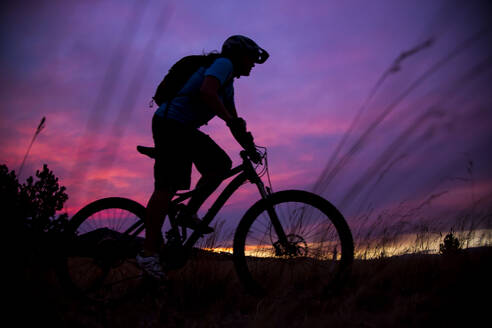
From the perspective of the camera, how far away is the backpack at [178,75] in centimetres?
299

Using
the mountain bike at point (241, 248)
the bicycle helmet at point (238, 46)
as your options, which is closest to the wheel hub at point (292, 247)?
the mountain bike at point (241, 248)

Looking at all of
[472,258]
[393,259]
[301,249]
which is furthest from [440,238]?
[301,249]

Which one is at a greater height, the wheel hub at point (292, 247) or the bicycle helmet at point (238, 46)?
the bicycle helmet at point (238, 46)

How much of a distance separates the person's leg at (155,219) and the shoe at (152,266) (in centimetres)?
4

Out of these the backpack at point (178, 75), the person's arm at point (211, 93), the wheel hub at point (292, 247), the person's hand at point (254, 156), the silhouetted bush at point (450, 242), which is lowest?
the wheel hub at point (292, 247)

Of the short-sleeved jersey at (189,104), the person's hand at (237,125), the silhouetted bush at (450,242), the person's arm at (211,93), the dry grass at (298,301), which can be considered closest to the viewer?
the dry grass at (298,301)

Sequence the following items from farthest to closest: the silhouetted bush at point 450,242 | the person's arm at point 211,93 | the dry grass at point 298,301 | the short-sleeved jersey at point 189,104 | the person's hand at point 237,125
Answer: the silhouetted bush at point 450,242
the short-sleeved jersey at point 189,104
the person's hand at point 237,125
the person's arm at point 211,93
the dry grass at point 298,301

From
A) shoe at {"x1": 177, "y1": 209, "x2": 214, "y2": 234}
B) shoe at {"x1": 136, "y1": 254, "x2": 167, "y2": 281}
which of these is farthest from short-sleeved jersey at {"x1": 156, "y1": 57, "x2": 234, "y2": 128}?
shoe at {"x1": 136, "y1": 254, "x2": 167, "y2": 281}

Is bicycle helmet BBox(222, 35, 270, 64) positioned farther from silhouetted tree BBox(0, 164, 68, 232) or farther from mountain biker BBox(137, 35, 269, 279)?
silhouetted tree BBox(0, 164, 68, 232)

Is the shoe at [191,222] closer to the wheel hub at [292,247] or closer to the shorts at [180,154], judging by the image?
the shorts at [180,154]

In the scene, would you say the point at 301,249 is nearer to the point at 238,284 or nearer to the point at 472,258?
the point at 238,284

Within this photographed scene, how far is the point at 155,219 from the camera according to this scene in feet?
9.18

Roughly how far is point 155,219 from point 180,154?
0.62 metres

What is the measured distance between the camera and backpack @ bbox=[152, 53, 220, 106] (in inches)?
118
